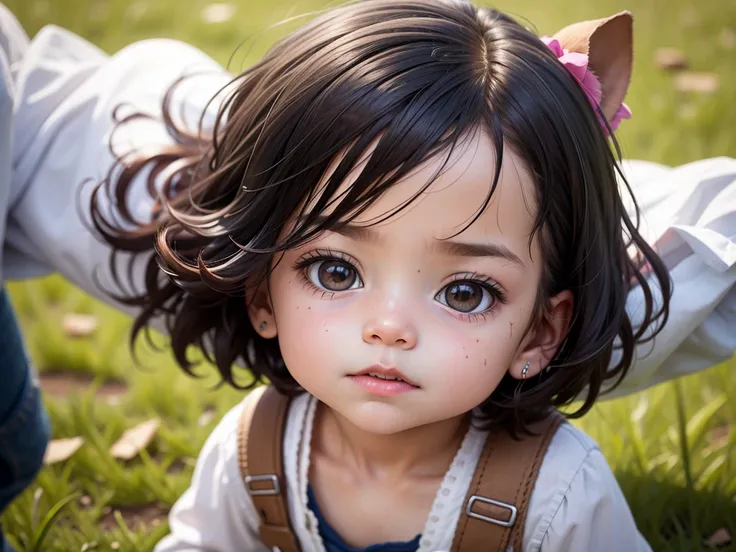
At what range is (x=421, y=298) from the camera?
3.87 feet

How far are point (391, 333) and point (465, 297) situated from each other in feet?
0.39

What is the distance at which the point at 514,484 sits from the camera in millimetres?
1376

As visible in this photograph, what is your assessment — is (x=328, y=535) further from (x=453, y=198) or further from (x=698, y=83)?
(x=698, y=83)

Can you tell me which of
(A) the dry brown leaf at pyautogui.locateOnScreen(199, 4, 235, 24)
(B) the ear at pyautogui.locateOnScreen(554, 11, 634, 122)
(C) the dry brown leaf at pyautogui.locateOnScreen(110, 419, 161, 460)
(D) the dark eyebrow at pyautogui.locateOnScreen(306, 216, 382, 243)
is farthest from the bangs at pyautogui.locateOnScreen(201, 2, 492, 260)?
(A) the dry brown leaf at pyautogui.locateOnScreen(199, 4, 235, 24)

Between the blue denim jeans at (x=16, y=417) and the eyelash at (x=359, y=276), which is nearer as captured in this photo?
the eyelash at (x=359, y=276)

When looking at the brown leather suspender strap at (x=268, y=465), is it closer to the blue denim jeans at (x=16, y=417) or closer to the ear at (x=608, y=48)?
the blue denim jeans at (x=16, y=417)

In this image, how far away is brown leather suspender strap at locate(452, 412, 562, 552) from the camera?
1.37m

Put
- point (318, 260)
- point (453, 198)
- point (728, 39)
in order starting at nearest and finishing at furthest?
point (453, 198), point (318, 260), point (728, 39)

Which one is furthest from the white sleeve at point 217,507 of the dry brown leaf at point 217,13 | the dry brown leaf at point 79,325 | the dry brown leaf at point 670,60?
the dry brown leaf at point 217,13

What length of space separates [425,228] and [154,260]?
0.60 meters

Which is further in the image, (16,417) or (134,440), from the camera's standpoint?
(134,440)

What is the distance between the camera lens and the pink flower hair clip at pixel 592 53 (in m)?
1.33

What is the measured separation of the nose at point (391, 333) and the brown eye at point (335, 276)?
0.08 m

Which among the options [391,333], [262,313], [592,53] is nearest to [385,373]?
[391,333]
